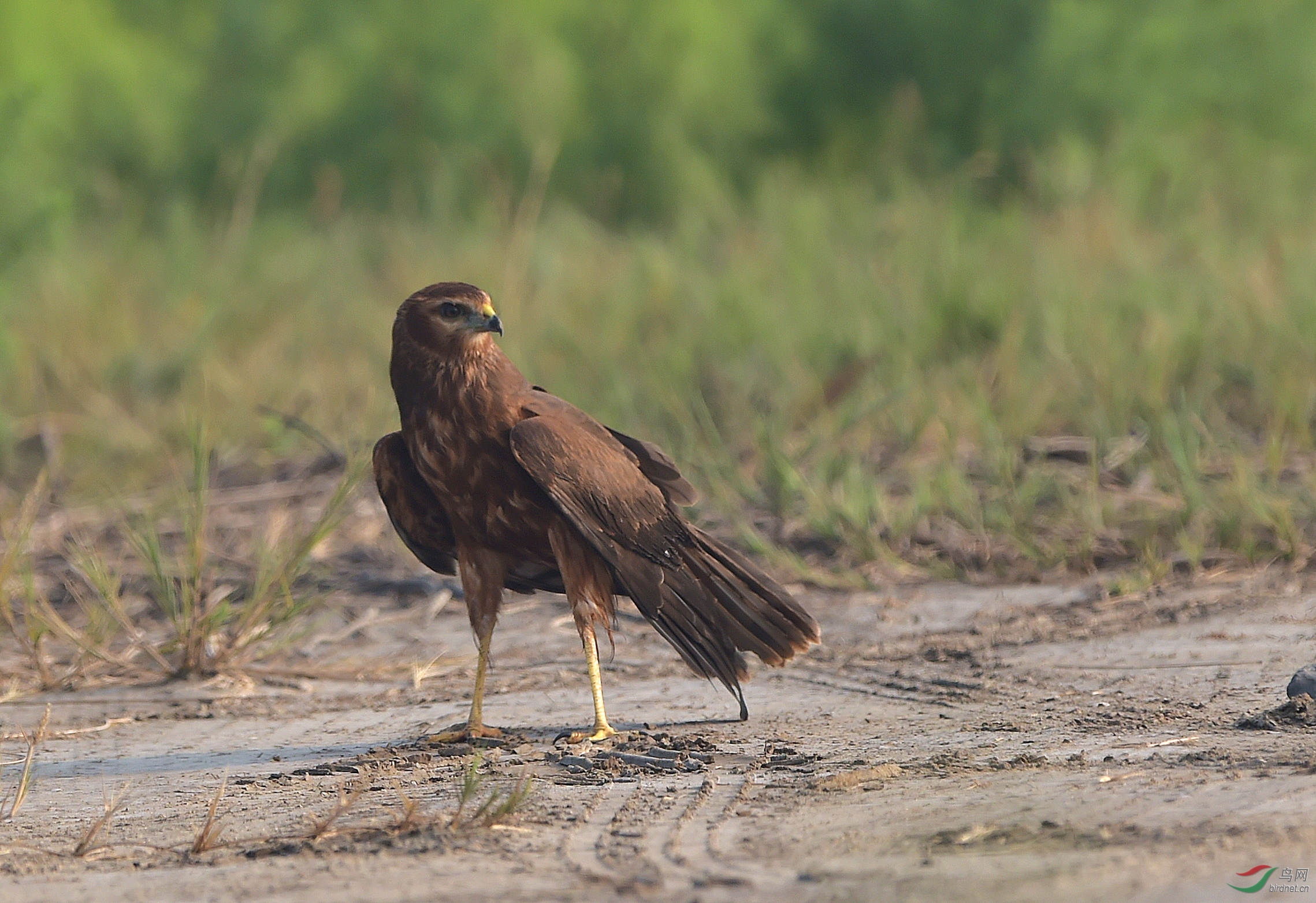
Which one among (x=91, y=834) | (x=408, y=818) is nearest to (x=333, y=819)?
(x=408, y=818)

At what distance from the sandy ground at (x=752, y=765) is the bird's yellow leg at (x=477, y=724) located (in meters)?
0.06

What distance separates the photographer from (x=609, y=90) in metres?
14.0

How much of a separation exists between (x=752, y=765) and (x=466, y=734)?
2.76ft

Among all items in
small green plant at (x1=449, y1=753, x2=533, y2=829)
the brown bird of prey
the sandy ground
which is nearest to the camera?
the sandy ground

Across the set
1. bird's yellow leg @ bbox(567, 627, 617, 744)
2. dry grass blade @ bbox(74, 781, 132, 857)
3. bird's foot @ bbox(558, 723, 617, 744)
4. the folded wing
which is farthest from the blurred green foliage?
dry grass blade @ bbox(74, 781, 132, 857)

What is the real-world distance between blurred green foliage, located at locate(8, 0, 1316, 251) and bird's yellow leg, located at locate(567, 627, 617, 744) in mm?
6804

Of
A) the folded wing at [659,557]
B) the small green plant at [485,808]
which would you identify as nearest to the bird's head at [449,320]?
the folded wing at [659,557]

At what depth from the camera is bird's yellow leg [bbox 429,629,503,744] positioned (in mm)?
4137

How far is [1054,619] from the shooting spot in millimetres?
5141

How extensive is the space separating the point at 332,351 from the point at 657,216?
168 inches

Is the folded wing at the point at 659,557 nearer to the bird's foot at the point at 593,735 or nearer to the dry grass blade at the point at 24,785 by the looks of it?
the bird's foot at the point at 593,735

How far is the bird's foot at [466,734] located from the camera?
4.13 metres

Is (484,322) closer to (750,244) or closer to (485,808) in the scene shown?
(485,808)

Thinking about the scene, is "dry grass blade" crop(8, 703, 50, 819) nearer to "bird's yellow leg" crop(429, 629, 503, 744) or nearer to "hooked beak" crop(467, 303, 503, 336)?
"bird's yellow leg" crop(429, 629, 503, 744)
